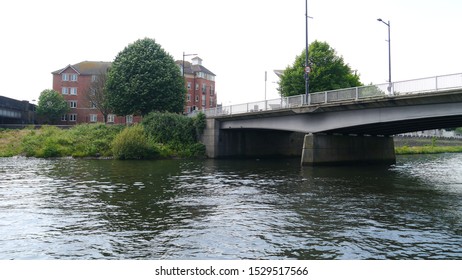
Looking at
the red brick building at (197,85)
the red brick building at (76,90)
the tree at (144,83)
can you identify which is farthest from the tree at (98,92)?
the red brick building at (197,85)

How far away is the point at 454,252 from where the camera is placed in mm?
8336

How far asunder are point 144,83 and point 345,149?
28.2 metres

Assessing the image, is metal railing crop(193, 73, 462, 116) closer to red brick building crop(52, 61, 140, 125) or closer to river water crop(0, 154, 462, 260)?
river water crop(0, 154, 462, 260)

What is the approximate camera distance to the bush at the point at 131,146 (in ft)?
127

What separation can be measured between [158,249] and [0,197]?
10.1m

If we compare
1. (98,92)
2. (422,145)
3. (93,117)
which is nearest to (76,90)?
(93,117)

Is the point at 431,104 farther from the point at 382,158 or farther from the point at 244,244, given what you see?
the point at 244,244

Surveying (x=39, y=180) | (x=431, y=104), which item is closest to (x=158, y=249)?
(x=39, y=180)

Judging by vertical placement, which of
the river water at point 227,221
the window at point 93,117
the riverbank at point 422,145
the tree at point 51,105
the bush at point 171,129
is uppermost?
the tree at point 51,105

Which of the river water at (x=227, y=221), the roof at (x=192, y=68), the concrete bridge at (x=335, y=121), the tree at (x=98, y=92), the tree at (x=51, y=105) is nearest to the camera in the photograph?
the river water at (x=227, y=221)

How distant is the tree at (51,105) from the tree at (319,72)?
1766 inches

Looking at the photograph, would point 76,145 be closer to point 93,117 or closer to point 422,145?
point 93,117

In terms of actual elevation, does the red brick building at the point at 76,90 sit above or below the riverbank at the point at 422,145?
above

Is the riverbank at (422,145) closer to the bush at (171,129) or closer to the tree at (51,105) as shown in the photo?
the bush at (171,129)
